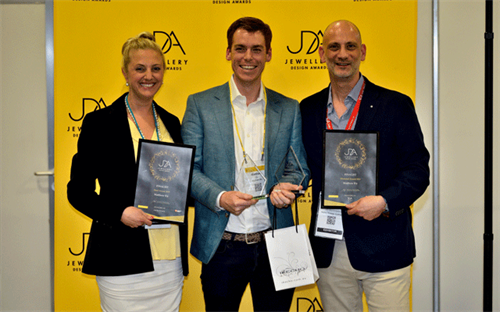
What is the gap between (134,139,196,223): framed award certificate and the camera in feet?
7.40

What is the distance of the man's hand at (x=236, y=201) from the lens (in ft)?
7.32

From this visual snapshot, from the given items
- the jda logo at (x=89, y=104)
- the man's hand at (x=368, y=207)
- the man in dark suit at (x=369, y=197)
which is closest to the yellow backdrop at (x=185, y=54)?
the jda logo at (x=89, y=104)

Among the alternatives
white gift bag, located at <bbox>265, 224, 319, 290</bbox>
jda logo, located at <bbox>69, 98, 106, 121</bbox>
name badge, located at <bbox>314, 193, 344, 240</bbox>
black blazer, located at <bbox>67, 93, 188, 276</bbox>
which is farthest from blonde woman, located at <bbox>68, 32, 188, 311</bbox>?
jda logo, located at <bbox>69, 98, 106, 121</bbox>

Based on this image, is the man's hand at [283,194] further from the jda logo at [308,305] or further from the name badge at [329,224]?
the jda logo at [308,305]

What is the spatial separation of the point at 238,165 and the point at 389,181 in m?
0.90

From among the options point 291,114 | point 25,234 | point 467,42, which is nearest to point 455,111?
point 467,42

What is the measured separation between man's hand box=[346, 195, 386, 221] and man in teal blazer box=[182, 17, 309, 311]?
316 millimetres

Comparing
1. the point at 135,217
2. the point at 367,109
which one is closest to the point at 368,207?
the point at 367,109

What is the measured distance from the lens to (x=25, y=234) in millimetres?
4004

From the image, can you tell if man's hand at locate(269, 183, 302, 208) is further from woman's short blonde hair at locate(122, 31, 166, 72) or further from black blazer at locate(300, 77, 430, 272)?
woman's short blonde hair at locate(122, 31, 166, 72)

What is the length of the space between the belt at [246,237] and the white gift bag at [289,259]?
0.11 m

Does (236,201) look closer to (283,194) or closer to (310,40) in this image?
(283,194)

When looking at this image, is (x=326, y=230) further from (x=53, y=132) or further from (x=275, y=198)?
(x=53, y=132)

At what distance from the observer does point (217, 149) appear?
8.08 feet
